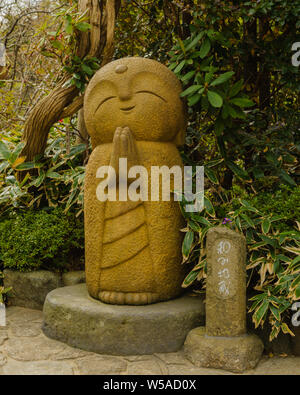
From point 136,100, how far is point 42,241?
163 centimetres

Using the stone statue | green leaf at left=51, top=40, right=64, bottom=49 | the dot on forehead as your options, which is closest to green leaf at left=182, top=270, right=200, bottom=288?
the stone statue

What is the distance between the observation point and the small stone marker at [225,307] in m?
2.54

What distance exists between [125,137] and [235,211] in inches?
37.4

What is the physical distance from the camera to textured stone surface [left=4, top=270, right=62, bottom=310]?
12.1ft

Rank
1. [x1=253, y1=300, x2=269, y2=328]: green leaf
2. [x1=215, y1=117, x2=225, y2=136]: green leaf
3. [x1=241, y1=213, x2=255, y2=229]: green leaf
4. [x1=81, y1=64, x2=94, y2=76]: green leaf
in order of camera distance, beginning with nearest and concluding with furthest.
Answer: [x1=253, y1=300, x2=269, y2=328]: green leaf < [x1=241, y1=213, x2=255, y2=229]: green leaf < [x1=215, y1=117, x2=225, y2=136]: green leaf < [x1=81, y1=64, x2=94, y2=76]: green leaf

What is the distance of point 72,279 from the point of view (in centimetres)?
370

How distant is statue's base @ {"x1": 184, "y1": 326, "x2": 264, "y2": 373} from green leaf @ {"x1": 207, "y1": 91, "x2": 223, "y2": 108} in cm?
158

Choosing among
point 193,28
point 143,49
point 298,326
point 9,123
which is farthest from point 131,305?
point 9,123

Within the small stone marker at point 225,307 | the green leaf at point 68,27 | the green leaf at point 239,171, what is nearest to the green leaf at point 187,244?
the small stone marker at point 225,307

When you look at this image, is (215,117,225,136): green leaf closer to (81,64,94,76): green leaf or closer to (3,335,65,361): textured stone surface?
(81,64,94,76): green leaf

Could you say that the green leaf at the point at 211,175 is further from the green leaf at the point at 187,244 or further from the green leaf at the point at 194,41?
the green leaf at the point at 194,41

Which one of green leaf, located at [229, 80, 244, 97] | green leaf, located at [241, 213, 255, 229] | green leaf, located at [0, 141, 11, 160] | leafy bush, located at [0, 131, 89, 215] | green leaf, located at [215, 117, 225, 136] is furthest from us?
green leaf, located at [0, 141, 11, 160]

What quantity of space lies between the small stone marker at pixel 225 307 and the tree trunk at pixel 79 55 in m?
2.10
